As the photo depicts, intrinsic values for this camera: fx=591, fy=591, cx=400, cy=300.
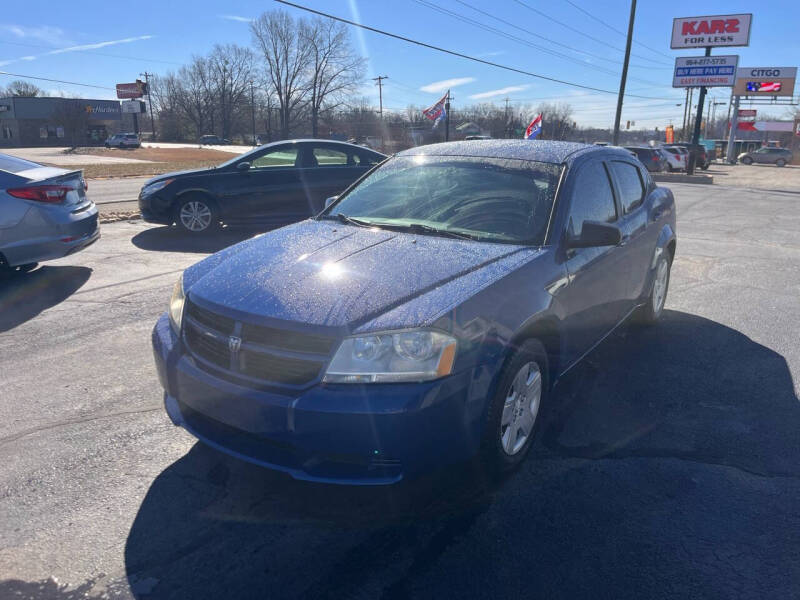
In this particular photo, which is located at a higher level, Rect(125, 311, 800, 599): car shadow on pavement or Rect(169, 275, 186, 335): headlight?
Rect(169, 275, 186, 335): headlight

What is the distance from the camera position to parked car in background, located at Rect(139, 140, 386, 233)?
377 inches

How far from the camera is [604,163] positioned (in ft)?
14.4

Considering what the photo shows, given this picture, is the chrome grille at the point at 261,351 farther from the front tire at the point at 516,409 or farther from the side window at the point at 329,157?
the side window at the point at 329,157

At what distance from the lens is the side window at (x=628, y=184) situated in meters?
4.59

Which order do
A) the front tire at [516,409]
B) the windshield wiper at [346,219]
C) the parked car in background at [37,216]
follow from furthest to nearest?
the parked car in background at [37,216]
the windshield wiper at [346,219]
the front tire at [516,409]

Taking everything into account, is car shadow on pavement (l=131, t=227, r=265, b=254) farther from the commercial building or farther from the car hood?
the commercial building

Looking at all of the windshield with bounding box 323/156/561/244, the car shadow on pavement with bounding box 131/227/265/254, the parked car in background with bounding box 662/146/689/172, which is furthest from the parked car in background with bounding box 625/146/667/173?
the windshield with bounding box 323/156/561/244

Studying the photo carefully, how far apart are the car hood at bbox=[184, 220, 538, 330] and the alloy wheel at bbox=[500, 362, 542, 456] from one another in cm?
56

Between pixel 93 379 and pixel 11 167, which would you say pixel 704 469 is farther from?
pixel 11 167

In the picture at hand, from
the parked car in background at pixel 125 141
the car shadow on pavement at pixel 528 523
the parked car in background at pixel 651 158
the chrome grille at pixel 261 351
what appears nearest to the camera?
the car shadow on pavement at pixel 528 523

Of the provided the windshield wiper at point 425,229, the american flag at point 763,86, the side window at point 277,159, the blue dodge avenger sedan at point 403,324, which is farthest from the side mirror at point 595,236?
the american flag at point 763,86

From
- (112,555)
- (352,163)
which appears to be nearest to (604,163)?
(112,555)

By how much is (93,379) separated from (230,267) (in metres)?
1.74

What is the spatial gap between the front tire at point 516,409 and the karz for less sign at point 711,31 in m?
32.4
